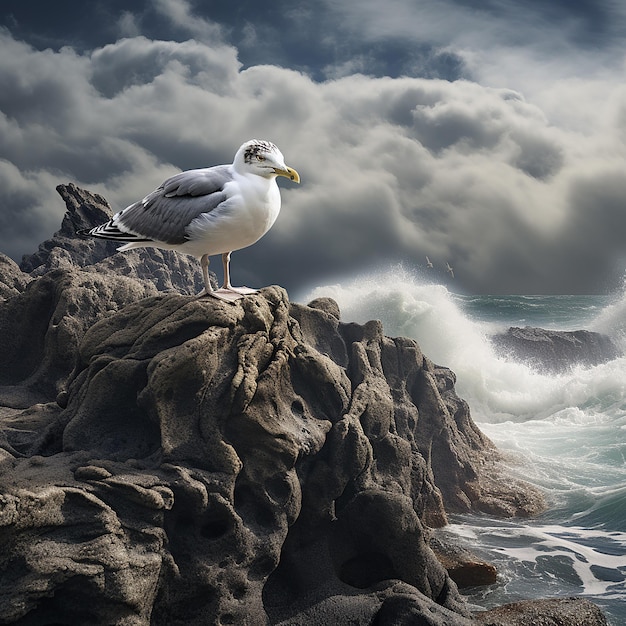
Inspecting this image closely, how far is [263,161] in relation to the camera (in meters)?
6.04

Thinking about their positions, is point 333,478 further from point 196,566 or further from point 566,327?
point 566,327

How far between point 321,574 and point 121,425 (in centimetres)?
249

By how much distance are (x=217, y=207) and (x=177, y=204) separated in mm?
513

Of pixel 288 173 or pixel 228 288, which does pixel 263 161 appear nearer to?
pixel 288 173

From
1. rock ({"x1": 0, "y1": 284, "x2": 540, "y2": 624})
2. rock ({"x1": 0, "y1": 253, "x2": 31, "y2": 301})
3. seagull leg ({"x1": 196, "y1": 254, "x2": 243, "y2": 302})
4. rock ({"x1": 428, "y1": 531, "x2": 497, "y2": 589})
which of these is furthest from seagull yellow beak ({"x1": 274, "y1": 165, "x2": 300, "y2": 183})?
rock ({"x1": 0, "y1": 253, "x2": 31, "y2": 301})

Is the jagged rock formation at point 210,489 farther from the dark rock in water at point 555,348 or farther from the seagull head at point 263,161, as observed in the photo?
the dark rock in water at point 555,348

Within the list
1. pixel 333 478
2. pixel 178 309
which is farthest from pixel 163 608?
pixel 178 309

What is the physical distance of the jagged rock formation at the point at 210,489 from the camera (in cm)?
505

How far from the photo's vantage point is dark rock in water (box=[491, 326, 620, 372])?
31094 millimetres

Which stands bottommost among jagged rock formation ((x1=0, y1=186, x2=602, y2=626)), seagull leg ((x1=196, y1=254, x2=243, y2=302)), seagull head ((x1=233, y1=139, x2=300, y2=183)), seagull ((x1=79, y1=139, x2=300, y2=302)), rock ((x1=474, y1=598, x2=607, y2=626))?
rock ((x1=474, y1=598, x2=607, y2=626))

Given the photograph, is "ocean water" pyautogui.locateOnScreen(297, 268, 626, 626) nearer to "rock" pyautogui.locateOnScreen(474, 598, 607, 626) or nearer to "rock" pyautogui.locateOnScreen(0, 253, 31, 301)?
"rock" pyautogui.locateOnScreen(474, 598, 607, 626)

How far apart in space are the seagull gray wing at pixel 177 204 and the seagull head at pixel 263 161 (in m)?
0.19

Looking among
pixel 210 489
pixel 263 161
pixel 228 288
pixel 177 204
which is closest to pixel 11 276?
pixel 228 288

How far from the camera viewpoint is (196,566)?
18.6 feet
